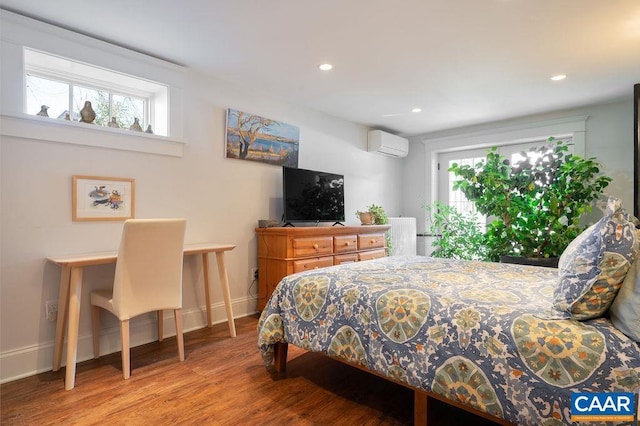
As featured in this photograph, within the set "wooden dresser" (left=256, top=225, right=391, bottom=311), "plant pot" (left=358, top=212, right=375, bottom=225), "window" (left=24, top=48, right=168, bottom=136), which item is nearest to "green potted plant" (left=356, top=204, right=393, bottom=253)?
"plant pot" (left=358, top=212, right=375, bottom=225)

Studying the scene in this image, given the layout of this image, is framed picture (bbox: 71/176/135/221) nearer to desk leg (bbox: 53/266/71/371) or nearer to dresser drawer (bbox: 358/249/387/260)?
desk leg (bbox: 53/266/71/371)

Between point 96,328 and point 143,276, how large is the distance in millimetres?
625

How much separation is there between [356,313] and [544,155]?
327cm

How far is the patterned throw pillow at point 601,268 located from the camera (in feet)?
3.98

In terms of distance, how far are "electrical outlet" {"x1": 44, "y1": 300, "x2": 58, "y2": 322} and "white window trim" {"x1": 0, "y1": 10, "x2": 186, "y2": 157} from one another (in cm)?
108

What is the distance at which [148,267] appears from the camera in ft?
7.34

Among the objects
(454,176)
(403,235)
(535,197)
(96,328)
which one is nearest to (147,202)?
(96,328)

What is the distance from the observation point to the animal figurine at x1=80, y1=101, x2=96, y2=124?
2479 mm

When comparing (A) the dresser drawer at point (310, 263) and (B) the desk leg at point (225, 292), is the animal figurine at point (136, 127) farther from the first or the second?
(A) the dresser drawer at point (310, 263)

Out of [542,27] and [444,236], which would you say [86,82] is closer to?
[542,27]

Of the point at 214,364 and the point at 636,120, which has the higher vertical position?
the point at 636,120

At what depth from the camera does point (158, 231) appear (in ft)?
7.34

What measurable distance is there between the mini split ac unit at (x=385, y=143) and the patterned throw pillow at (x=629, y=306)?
3821 millimetres

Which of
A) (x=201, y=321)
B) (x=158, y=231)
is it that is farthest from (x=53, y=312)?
(x=201, y=321)
